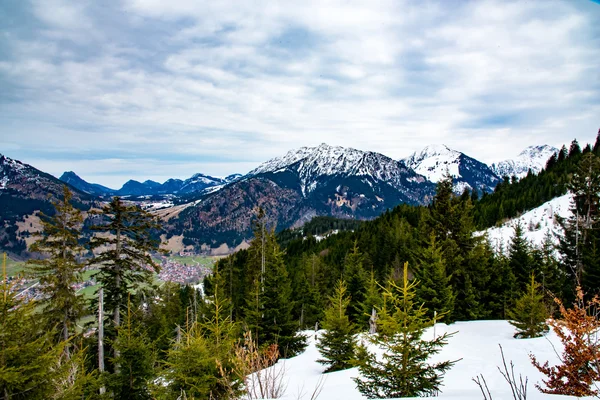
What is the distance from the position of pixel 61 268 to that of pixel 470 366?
17.3 meters

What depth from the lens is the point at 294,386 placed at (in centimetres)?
1287

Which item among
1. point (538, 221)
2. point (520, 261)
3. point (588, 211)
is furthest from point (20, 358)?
point (538, 221)

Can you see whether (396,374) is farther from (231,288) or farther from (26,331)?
(231,288)

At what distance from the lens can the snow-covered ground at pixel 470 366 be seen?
8484 mm

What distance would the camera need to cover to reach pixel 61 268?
14102mm

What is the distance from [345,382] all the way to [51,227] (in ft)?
46.0

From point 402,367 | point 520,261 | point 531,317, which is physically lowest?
point 531,317

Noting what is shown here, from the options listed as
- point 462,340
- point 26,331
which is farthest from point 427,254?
point 26,331

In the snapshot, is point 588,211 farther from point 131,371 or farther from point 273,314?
point 131,371

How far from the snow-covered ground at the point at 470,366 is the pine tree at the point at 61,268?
10.7 m

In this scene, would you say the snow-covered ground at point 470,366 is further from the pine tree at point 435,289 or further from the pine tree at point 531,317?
the pine tree at point 435,289

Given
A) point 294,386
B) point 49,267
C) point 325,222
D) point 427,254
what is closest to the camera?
point 294,386

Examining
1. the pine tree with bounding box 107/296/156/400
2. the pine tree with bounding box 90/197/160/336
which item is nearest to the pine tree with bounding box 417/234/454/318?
the pine tree with bounding box 107/296/156/400

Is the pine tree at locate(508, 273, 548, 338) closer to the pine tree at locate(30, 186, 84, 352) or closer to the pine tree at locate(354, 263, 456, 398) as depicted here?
the pine tree at locate(354, 263, 456, 398)
